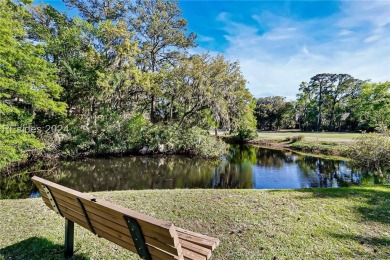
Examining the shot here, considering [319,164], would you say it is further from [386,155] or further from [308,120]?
[308,120]

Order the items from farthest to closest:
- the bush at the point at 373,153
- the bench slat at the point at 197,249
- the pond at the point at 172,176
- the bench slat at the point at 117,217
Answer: the bush at the point at 373,153, the pond at the point at 172,176, the bench slat at the point at 197,249, the bench slat at the point at 117,217

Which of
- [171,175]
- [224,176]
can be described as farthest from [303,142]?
[171,175]

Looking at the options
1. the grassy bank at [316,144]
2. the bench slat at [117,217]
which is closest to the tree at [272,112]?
the grassy bank at [316,144]

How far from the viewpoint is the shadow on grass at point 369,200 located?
4590 mm

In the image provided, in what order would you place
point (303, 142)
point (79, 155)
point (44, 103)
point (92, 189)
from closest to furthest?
point (92, 189) < point (44, 103) < point (79, 155) < point (303, 142)

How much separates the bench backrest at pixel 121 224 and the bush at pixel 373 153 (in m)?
13.8

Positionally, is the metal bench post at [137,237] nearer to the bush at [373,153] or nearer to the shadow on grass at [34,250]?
the shadow on grass at [34,250]

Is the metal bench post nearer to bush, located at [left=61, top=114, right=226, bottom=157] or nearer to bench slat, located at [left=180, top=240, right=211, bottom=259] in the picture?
bench slat, located at [left=180, top=240, right=211, bottom=259]

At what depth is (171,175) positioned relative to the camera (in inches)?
484

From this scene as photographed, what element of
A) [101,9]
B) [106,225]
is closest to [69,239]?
[106,225]

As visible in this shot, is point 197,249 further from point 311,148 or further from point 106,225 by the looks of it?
point 311,148

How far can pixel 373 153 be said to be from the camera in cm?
1178

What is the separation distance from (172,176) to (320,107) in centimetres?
4945

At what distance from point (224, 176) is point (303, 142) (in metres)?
17.2
